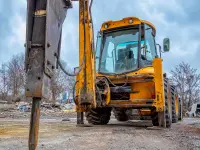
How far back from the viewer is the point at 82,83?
659cm

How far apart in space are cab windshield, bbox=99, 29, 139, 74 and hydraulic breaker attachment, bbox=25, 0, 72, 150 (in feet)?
18.6

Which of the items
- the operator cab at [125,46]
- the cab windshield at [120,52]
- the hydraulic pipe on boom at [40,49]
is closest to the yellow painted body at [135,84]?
the operator cab at [125,46]

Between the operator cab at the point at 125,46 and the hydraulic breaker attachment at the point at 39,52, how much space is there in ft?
18.5

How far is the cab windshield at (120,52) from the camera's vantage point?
7.97m

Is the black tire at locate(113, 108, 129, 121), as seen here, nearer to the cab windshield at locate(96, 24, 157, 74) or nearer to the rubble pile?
the cab windshield at locate(96, 24, 157, 74)

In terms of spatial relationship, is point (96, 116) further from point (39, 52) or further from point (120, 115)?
point (39, 52)

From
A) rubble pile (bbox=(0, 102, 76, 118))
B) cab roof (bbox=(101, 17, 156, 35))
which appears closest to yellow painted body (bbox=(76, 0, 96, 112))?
cab roof (bbox=(101, 17, 156, 35))

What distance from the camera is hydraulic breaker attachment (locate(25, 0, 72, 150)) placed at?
2.13 m

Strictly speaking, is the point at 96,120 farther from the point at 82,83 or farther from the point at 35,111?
the point at 35,111

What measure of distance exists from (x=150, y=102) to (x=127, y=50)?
1.80 metres

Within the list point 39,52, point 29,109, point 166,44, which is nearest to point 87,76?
point 166,44

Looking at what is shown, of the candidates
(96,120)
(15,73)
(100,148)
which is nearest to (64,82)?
(15,73)

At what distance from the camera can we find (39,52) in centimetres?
216

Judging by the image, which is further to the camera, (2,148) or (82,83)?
(82,83)
